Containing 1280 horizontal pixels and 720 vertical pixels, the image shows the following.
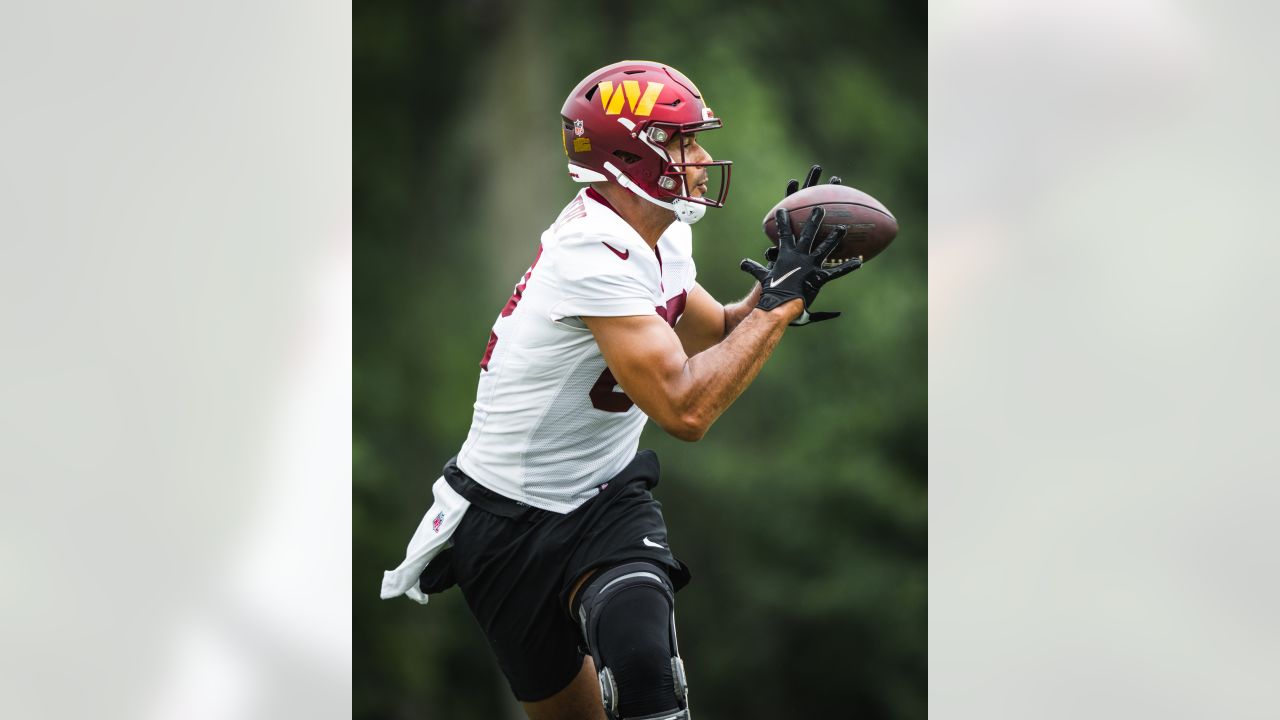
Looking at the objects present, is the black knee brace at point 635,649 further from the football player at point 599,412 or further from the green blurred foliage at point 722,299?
the green blurred foliage at point 722,299

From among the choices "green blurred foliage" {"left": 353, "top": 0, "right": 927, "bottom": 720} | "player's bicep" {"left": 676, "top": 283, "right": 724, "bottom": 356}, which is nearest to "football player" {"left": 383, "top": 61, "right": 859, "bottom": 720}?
"player's bicep" {"left": 676, "top": 283, "right": 724, "bottom": 356}

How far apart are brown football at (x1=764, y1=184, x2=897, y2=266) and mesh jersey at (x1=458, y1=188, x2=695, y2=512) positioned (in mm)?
369

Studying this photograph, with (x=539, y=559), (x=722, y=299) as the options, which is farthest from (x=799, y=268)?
(x=722, y=299)

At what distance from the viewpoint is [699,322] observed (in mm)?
3334

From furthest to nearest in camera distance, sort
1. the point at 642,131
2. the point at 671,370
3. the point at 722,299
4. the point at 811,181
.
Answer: the point at 722,299 → the point at 811,181 → the point at 642,131 → the point at 671,370

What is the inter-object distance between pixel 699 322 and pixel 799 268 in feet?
1.61

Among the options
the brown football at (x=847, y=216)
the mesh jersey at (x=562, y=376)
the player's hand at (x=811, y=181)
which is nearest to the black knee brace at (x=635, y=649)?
the mesh jersey at (x=562, y=376)

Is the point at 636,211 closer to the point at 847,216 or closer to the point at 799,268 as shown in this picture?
the point at 799,268

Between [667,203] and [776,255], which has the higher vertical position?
[667,203]

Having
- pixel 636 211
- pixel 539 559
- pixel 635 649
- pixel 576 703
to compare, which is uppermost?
pixel 636 211

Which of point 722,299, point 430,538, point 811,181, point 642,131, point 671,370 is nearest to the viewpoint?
point 671,370
